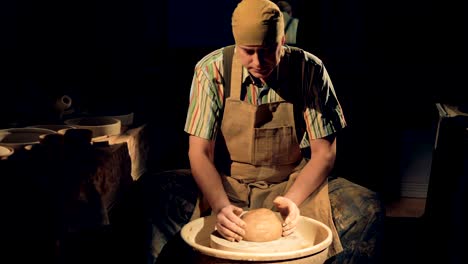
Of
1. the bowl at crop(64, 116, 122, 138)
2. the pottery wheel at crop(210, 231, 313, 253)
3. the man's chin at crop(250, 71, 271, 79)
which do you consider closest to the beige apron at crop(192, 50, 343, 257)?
the man's chin at crop(250, 71, 271, 79)

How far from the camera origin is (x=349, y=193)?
4965 millimetres

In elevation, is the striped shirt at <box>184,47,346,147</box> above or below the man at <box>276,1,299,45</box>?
below

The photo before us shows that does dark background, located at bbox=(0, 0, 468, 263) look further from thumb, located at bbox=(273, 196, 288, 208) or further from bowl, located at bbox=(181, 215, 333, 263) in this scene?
thumb, located at bbox=(273, 196, 288, 208)

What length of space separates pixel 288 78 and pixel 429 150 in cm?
351

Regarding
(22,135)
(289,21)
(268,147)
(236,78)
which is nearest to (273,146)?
(268,147)

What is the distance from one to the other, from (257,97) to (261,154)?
1.53 ft

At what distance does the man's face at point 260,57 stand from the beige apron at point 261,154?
0.36 m

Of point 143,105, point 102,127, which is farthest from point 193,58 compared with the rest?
point 102,127

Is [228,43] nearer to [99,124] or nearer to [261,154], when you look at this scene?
[99,124]

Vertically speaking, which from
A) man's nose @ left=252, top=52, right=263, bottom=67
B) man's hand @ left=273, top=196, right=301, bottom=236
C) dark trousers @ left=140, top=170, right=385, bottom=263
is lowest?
dark trousers @ left=140, top=170, right=385, bottom=263

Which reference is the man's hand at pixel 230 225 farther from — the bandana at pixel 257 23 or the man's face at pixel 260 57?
the bandana at pixel 257 23

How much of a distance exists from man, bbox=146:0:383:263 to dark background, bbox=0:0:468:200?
87.7 inches

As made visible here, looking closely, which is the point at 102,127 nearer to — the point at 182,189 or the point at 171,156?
the point at 182,189

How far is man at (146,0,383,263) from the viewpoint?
4.75 meters
